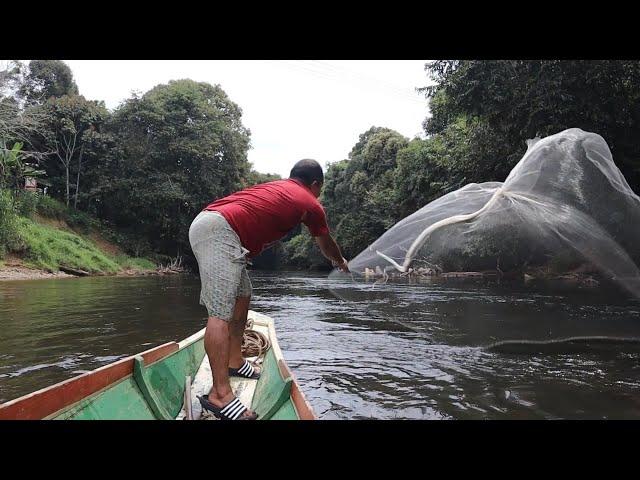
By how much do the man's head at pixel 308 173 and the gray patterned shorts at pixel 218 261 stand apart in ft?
2.33

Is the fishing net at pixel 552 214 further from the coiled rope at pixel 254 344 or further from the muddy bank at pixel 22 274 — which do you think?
the muddy bank at pixel 22 274

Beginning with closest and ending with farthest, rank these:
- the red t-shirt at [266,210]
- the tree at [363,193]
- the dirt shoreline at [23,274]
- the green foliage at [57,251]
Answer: the red t-shirt at [266,210]
the dirt shoreline at [23,274]
the green foliage at [57,251]
the tree at [363,193]

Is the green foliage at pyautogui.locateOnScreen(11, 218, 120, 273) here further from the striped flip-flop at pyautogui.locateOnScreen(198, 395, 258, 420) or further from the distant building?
the striped flip-flop at pyautogui.locateOnScreen(198, 395, 258, 420)

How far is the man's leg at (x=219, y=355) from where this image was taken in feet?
9.66

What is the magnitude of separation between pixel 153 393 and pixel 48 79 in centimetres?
3634

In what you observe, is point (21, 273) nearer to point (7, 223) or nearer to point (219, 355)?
point (7, 223)

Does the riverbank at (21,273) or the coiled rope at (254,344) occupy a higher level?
the coiled rope at (254,344)

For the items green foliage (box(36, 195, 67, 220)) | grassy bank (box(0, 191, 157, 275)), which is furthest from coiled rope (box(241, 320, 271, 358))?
green foliage (box(36, 195, 67, 220))

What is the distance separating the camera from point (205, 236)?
10.2ft

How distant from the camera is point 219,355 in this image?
9.66ft

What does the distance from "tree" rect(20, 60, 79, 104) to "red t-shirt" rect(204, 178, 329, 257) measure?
33207 millimetres

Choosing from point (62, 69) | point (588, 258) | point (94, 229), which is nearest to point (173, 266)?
point (94, 229)

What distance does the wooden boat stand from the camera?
7.93ft

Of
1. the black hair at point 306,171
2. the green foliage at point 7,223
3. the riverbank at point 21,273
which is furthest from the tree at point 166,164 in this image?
the black hair at point 306,171
